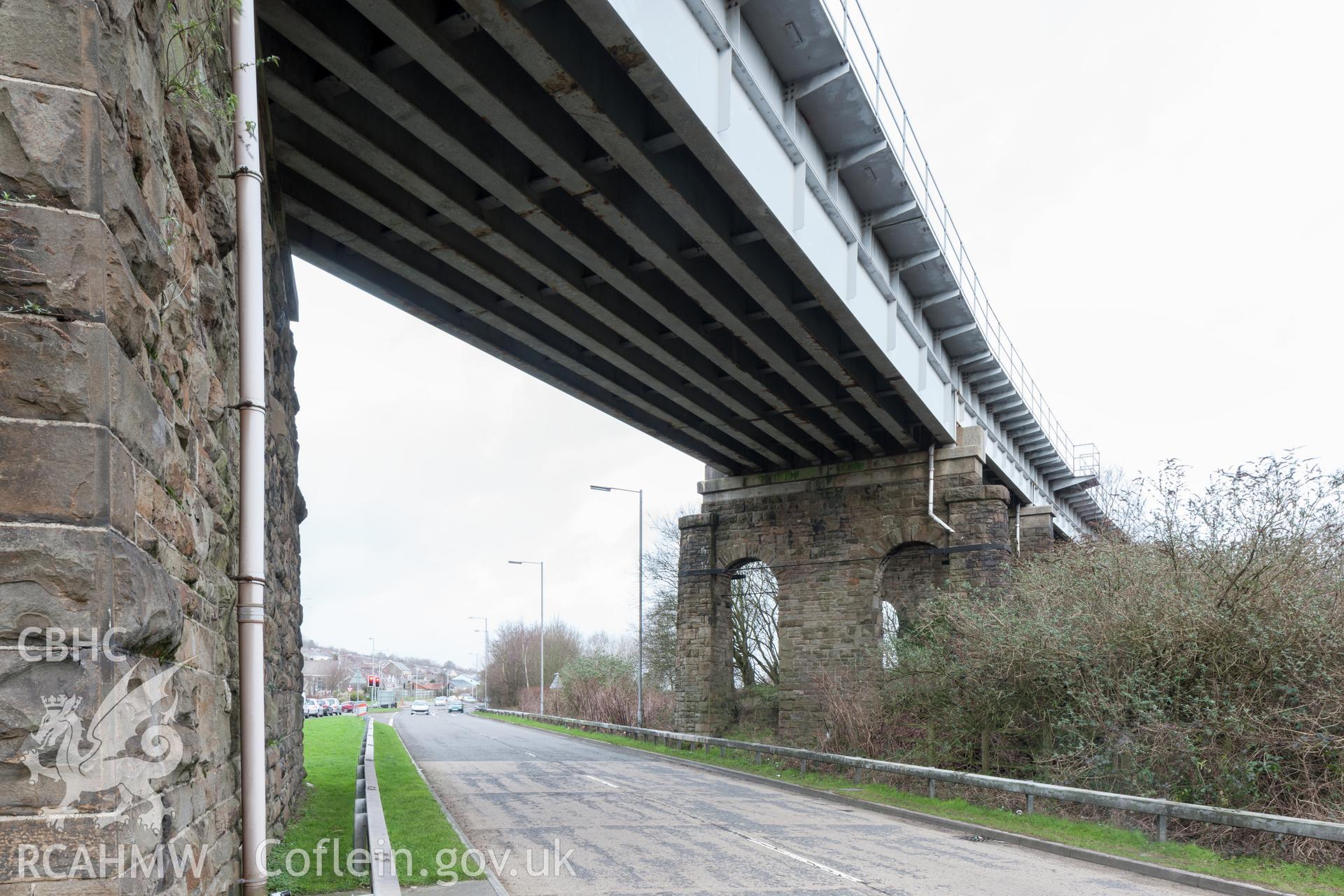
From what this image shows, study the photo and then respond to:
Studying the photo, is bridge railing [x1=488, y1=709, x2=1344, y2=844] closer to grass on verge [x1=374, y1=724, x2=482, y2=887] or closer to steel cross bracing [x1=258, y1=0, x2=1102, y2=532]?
steel cross bracing [x1=258, y1=0, x2=1102, y2=532]

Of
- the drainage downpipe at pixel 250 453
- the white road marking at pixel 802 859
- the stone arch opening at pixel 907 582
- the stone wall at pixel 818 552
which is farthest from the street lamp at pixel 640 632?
the drainage downpipe at pixel 250 453

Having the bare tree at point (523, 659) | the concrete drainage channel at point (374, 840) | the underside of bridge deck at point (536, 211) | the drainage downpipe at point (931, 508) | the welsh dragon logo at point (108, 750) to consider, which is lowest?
the bare tree at point (523, 659)

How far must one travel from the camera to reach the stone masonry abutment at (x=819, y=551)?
2298 centimetres

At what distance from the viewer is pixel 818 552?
25172 mm

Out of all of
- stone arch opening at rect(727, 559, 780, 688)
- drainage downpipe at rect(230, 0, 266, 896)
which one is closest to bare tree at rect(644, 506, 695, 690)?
stone arch opening at rect(727, 559, 780, 688)

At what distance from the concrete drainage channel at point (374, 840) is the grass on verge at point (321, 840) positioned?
193 millimetres

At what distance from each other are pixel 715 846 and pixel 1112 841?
4.98 m

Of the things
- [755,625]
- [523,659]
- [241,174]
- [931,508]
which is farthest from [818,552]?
[523,659]

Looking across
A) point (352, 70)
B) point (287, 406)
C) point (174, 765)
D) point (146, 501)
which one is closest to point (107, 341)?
point (146, 501)

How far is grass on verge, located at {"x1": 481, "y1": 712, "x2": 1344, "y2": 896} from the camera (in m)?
9.88

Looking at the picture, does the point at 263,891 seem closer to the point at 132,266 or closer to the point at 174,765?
the point at 174,765

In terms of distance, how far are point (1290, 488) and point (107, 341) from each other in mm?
14033

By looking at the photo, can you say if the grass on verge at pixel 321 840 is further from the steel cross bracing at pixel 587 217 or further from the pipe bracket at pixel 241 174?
the steel cross bracing at pixel 587 217

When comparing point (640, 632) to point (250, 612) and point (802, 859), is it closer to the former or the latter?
point (802, 859)
